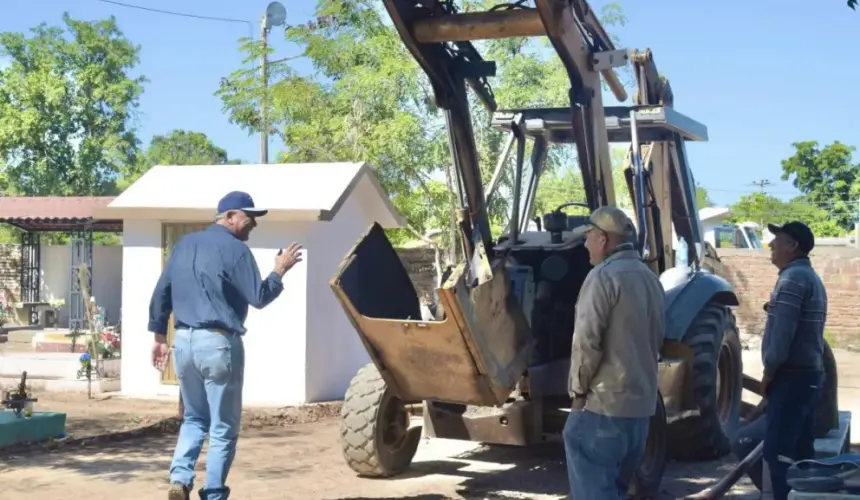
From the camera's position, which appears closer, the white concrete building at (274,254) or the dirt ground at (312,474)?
the dirt ground at (312,474)

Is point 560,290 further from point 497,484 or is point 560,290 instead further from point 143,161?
point 143,161

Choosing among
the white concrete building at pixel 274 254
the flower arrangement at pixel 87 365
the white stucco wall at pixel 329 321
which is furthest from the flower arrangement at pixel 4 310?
the white stucco wall at pixel 329 321

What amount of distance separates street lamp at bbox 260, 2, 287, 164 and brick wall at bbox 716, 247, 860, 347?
9296mm

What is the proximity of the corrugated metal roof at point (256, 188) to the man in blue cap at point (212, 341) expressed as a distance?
5450 mm

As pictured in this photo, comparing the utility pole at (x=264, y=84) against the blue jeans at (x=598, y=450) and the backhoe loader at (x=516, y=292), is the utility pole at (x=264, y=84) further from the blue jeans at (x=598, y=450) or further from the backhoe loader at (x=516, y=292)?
the blue jeans at (x=598, y=450)

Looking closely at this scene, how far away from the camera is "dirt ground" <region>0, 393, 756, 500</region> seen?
23.9 feet

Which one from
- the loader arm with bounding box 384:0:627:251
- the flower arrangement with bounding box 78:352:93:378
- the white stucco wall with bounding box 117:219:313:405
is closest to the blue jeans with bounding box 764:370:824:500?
the loader arm with bounding box 384:0:627:251

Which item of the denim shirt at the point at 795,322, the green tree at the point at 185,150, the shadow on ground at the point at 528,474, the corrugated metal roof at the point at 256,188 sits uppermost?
the green tree at the point at 185,150

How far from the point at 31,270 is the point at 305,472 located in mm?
20247

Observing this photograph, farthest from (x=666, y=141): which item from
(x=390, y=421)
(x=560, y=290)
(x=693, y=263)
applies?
(x=390, y=421)

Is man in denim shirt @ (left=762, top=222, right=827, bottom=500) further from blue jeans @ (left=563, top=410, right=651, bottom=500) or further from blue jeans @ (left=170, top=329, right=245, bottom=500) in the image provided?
blue jeans @ (left=170, top=329, right=245, bottom=500)

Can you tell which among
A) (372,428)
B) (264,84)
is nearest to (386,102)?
(264,84)

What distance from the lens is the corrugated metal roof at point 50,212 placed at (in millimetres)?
21372

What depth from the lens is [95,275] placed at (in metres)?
25.7
